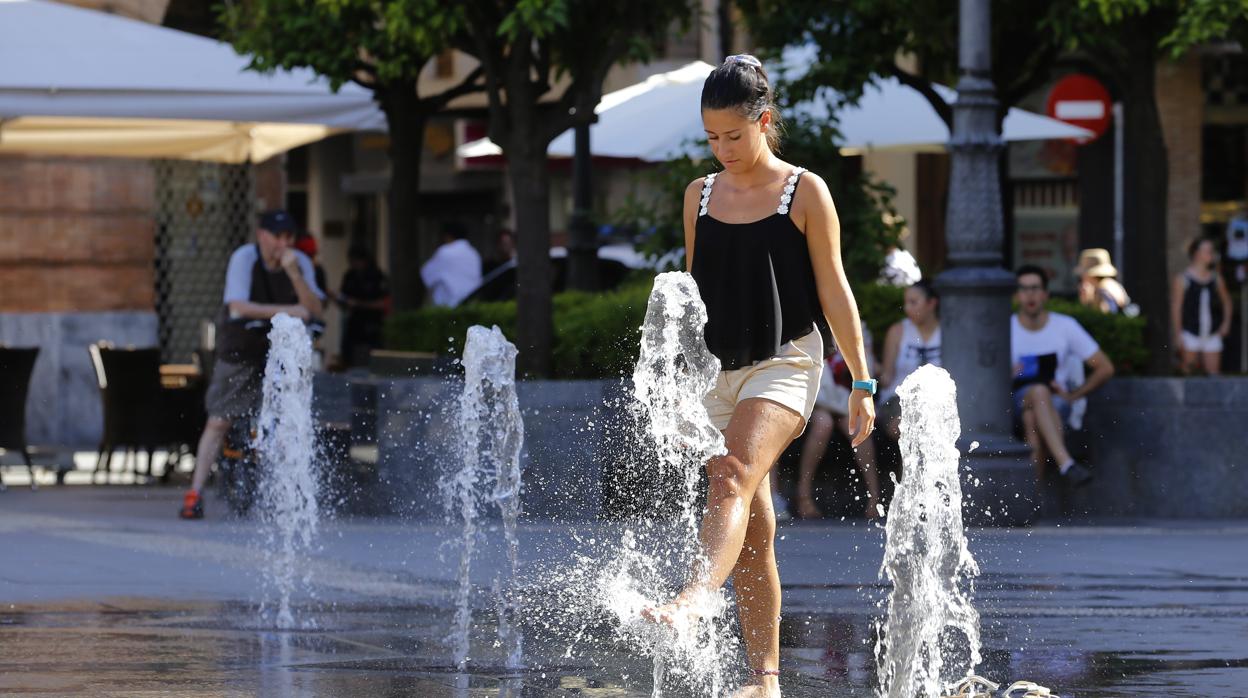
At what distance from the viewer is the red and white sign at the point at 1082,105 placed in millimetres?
20109

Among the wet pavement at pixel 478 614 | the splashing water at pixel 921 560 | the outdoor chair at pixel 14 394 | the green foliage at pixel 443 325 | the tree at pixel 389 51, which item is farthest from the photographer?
the outdoor chair at pixel 14 394

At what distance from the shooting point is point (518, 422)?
34.0 ft

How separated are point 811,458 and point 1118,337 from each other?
2.15 metres

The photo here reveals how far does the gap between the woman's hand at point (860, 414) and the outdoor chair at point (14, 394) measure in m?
8.29

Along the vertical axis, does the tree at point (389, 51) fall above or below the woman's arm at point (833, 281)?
above

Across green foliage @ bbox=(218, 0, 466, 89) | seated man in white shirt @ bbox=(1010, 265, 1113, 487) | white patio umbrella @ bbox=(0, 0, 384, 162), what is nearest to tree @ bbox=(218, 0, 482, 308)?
green foliage @ bbox=(218, 0, 466, 89)

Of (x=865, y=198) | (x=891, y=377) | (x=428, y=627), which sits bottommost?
(x=428, y=627)

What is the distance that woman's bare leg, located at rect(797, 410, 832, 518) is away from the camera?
11.6m

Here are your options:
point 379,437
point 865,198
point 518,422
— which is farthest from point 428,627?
point 865,198

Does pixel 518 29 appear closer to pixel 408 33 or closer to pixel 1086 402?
pixel 408 33

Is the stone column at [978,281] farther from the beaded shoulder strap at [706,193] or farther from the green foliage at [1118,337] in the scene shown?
the beaded shoulder strap at [706,193]

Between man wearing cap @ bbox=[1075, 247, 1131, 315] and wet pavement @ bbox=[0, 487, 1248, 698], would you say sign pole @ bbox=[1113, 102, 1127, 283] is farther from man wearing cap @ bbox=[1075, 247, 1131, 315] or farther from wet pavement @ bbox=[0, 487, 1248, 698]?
wet pavement @ bbox=[0, 487, 1248, 698]

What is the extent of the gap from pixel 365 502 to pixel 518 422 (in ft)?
5.11

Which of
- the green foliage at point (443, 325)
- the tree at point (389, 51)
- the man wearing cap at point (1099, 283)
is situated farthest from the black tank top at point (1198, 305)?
the green foliage at point (443, 325)
